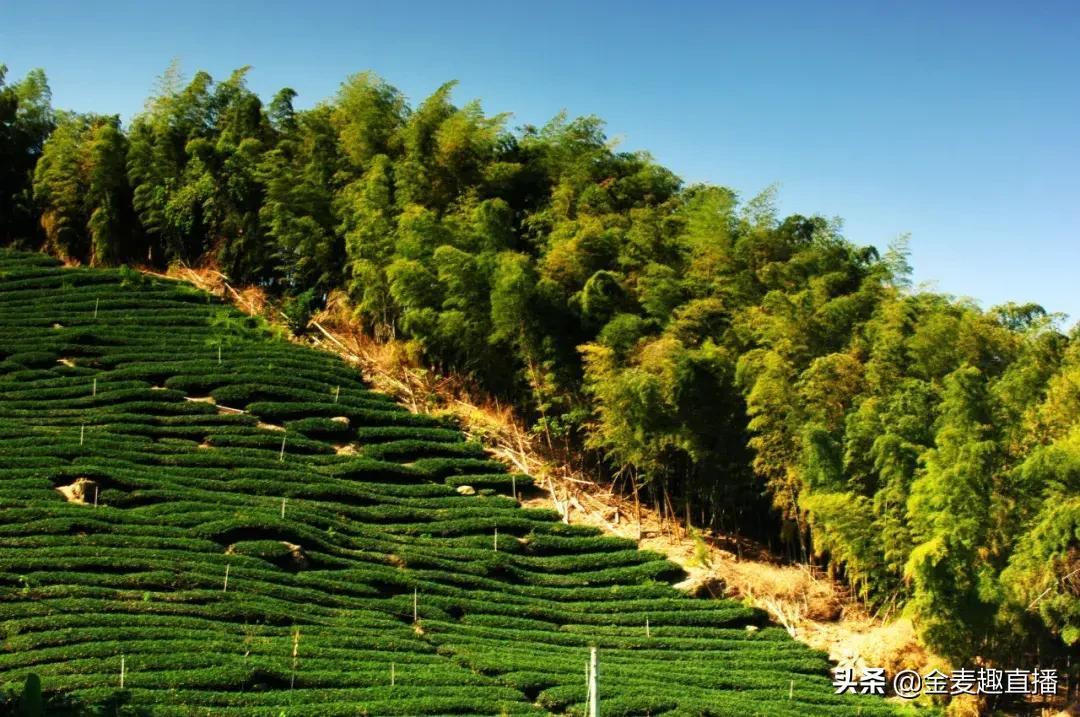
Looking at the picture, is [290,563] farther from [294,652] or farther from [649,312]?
[649,312]

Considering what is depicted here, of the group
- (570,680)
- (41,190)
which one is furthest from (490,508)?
(41,190)

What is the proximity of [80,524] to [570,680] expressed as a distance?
9.39 metres

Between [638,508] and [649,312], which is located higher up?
[649,312]

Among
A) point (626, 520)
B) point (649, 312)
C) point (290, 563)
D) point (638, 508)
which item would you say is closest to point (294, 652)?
point (290, 563)

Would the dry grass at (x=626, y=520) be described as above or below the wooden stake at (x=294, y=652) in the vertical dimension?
above

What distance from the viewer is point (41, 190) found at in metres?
34.5

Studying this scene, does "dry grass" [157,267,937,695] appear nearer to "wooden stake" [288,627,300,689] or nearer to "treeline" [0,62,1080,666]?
"treeline" [0,62,1080,666]

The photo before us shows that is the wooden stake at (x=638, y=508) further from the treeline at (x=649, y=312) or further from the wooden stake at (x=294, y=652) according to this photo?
the wooden stake at (x=294, y=652)

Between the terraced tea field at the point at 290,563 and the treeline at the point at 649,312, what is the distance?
232 cm

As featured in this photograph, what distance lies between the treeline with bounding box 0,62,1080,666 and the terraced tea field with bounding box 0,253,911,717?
7.62 ft

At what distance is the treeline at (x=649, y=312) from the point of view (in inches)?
742

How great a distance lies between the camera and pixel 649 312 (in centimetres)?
Answer: 2530

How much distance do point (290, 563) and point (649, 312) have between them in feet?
33.9

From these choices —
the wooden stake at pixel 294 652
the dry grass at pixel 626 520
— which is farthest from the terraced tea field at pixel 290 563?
the dry grass at pixel 626 520
